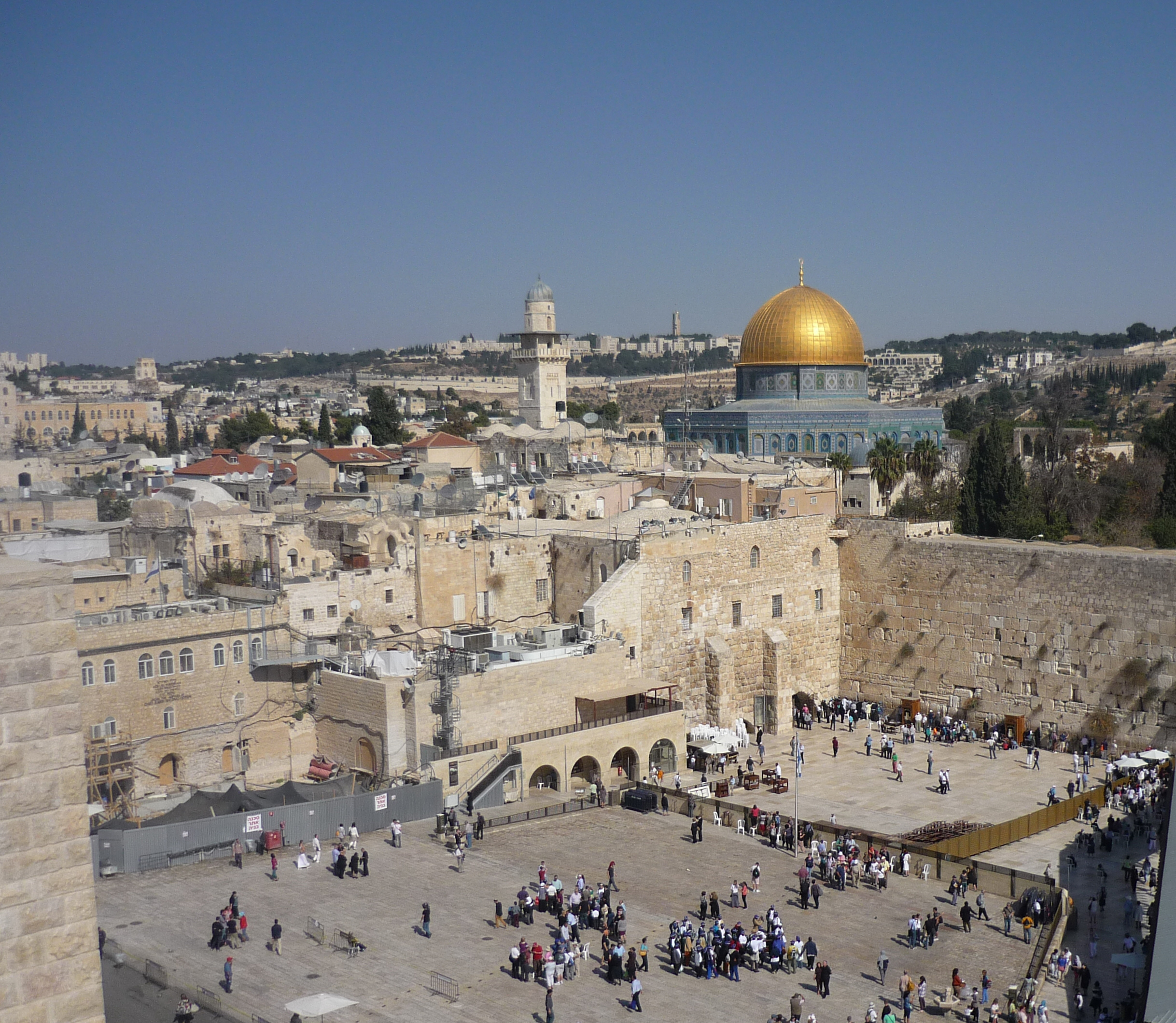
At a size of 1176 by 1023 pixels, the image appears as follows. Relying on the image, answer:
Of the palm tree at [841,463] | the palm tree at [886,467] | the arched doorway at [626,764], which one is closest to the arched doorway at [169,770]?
the arched doorway at [626,764]

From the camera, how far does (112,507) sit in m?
29.3

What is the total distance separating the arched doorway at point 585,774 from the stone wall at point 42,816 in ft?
55.0

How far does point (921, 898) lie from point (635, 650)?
29.6ft

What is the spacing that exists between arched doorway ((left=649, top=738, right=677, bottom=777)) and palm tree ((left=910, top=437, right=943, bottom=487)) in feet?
67.1

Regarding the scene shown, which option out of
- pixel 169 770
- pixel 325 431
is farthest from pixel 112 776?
pixel 325 431

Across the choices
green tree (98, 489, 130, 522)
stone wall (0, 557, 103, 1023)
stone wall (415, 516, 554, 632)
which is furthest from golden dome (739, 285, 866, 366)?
stone wall (0, 557, 103, 1023)

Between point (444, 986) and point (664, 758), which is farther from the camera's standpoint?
point (664, 758)

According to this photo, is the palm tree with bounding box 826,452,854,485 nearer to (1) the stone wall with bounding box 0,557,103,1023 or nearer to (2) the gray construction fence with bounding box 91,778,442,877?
(2) the gray construction fence with bounding box 91,778,442,877

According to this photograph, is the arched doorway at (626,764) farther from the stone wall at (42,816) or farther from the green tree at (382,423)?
the green tree at (382,423)

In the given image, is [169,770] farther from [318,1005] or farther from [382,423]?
[382,423]

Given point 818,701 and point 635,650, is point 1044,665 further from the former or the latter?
point 635,650

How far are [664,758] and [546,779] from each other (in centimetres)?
273

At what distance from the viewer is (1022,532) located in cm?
3212

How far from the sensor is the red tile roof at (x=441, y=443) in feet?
138
